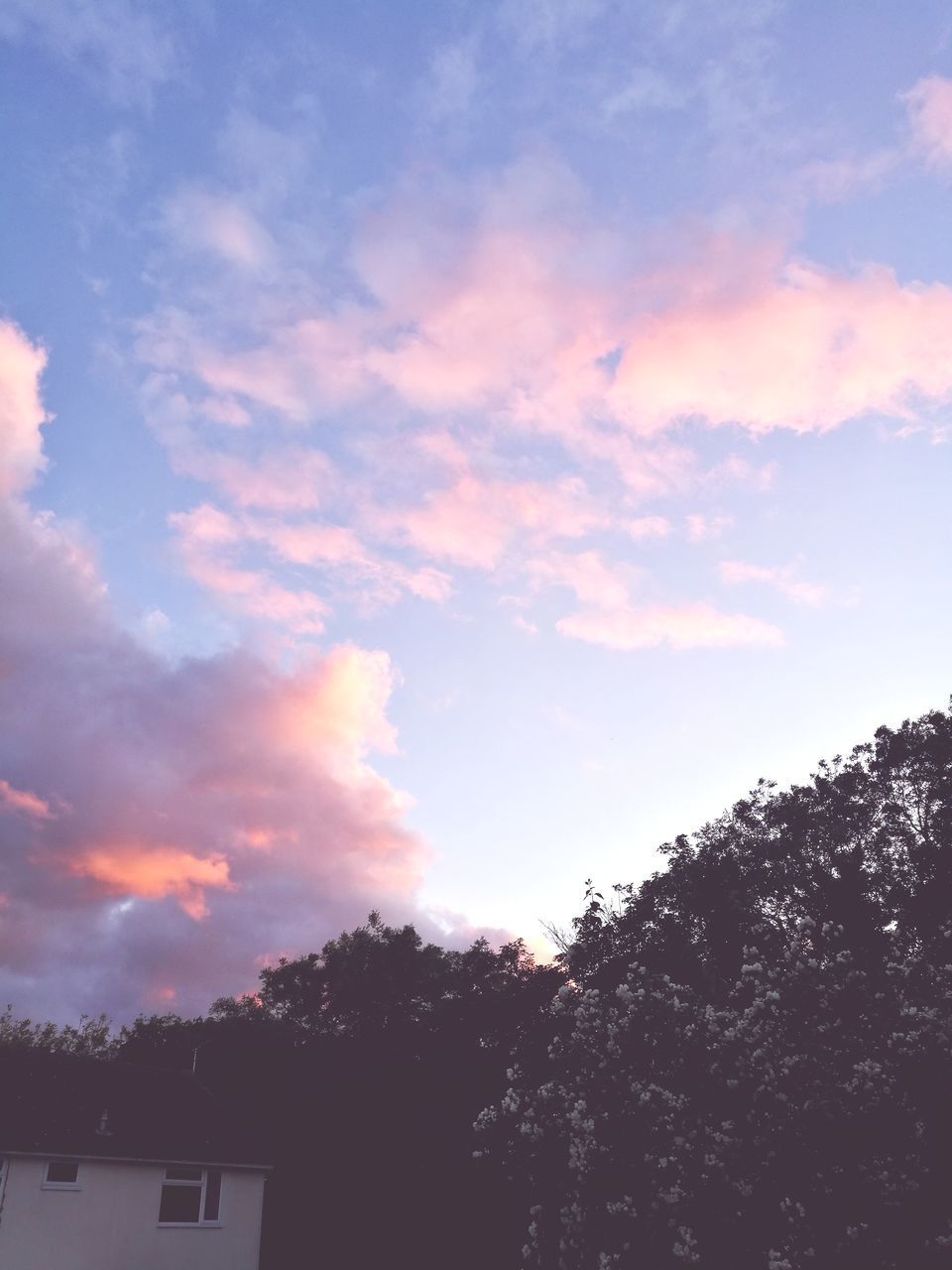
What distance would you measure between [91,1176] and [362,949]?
35.3m

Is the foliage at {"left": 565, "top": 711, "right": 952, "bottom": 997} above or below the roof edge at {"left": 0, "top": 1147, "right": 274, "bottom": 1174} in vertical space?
above

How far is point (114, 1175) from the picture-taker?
29.5 m

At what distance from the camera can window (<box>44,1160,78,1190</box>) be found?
2795 cm

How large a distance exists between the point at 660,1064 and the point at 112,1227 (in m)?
19.3

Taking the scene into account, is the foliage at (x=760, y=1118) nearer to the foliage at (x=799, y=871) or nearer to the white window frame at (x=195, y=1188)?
the foliage at (x=799, y=871)

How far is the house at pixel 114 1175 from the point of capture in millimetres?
27359

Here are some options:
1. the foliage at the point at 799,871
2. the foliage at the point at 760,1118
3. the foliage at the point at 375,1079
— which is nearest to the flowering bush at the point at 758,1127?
the foliage at the point at 760,1118

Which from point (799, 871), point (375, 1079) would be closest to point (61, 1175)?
point (375, 1079)

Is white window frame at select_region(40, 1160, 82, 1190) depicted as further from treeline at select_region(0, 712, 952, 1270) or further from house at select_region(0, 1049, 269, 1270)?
treeline at select_region(0, 712, 952, 1270)

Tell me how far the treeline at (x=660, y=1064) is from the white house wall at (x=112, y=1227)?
1015 cm

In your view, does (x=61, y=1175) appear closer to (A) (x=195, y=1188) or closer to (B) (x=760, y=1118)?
(A) (x=195, y=1188)

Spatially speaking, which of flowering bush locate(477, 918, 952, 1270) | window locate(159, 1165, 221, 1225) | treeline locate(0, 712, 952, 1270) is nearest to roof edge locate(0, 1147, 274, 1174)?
window locate(159, 1165, 221, 1225)

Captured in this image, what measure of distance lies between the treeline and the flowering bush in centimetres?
6

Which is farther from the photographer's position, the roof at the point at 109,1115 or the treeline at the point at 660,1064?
the roof at the point at 109,1115
